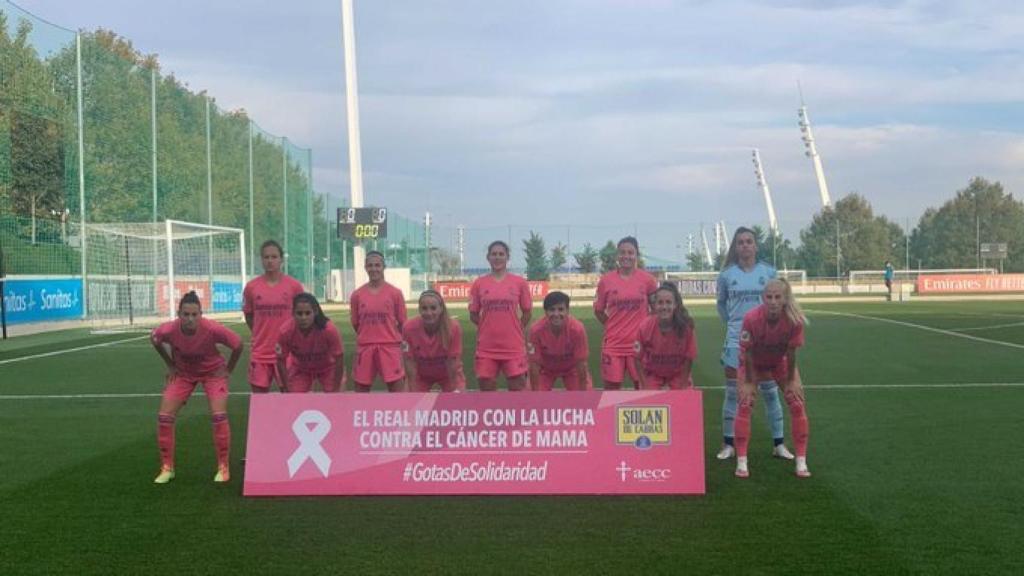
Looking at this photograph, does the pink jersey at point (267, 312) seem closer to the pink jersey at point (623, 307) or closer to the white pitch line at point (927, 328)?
the pink jersey at point (623, 307)

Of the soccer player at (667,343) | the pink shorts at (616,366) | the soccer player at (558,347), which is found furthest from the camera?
the pink shorts at (616,366)

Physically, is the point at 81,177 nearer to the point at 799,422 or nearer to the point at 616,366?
the point at 616,366

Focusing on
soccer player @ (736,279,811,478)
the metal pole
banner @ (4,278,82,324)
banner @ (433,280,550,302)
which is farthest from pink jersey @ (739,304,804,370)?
banner @ (433,280,550,302)

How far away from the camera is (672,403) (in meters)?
7.14

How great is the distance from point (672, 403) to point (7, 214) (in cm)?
2248

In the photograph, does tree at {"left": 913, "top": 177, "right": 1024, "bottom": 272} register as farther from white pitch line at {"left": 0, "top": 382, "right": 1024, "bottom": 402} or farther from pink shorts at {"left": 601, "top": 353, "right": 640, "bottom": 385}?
pink shorts at {"left": 601, "top": 353, "right": 640, "bottom": 385}

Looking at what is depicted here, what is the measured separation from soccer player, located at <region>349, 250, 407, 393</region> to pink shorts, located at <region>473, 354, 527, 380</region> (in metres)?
0.72

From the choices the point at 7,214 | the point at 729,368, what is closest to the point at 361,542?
the point at 729,368

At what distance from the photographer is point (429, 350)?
844 cm

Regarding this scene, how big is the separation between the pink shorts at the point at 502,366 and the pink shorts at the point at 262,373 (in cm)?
182

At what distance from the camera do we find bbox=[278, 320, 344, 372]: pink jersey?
26.8 feet

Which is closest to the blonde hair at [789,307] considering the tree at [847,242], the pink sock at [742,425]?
the pink sock at [742,425]

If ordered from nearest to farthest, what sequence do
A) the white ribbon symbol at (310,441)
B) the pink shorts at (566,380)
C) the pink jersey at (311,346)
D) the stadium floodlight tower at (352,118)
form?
1. the white ribbon symbol at (310,441)
2. the pink jersey at (311,346)
3. the pink shorts at (566,380)
4. the stadium floodlight tower at (352,118)

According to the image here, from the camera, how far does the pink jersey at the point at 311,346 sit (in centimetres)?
818
